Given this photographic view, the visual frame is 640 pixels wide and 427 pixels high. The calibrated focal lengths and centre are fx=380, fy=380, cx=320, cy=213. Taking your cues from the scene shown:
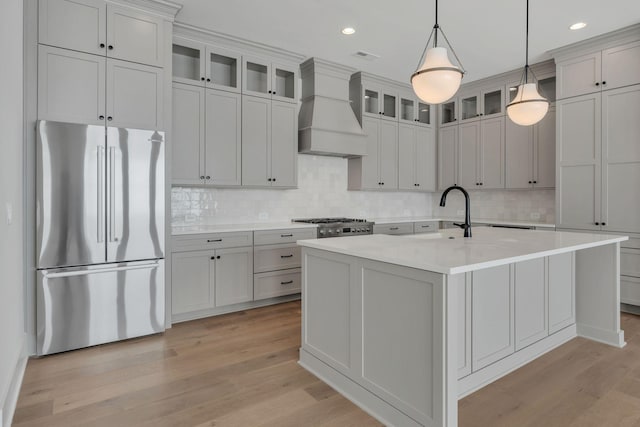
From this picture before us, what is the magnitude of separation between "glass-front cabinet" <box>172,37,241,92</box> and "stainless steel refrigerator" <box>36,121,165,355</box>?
1069mm

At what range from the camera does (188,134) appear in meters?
3.88

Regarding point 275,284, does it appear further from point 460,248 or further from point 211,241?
point 460,248

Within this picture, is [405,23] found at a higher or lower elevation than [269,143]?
higher

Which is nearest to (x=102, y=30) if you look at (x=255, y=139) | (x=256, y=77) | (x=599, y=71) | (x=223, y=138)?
(x=223, y=138)

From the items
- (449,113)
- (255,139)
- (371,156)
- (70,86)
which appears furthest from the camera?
(449,113)

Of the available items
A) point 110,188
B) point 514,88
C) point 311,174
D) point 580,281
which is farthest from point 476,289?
point 514,88

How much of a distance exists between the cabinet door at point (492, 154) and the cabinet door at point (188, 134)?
3898 millimetres

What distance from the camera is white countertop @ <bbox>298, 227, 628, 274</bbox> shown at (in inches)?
71.9

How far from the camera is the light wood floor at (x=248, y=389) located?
2078 mm

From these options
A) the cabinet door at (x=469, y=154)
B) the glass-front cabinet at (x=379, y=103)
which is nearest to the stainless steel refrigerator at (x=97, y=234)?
the glass-front cabinet at (x=379, y=103)

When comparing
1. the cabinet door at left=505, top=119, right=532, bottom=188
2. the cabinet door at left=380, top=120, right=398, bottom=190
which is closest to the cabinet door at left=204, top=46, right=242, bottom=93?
the cabinet door at left=380, top=120, right=398, bottom=190

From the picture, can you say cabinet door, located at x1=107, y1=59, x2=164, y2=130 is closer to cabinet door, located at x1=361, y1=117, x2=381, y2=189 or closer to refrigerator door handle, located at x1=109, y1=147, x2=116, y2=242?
refrigerator door handle, located at x1=109, y1=147, x2=116, y2=242

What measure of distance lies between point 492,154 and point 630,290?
2.32m

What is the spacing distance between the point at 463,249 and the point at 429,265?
23.2 inches
